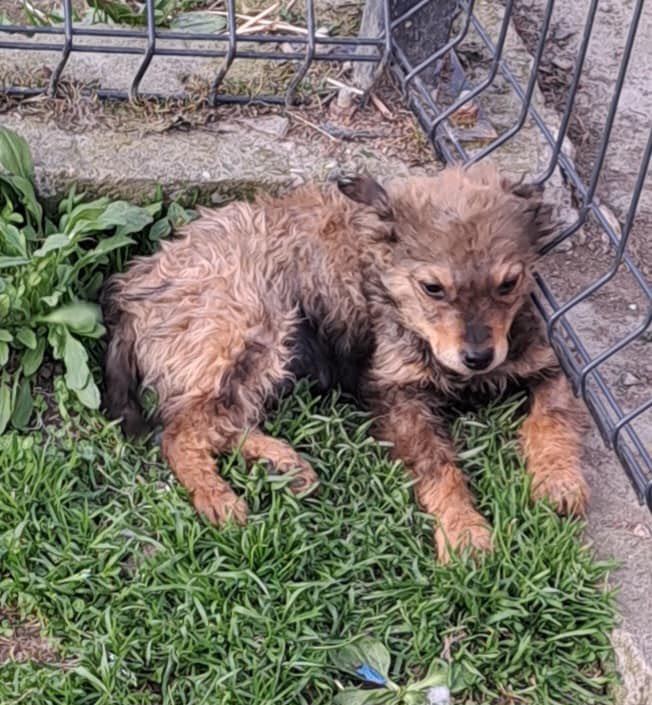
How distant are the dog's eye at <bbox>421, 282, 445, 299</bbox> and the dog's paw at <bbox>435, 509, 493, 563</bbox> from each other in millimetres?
714

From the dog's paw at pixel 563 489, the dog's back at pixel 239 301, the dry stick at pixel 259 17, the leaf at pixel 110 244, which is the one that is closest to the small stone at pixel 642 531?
the dog's paw at pixel 563 489

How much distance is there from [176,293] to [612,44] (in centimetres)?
312

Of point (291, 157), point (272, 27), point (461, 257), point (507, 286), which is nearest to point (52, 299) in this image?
point (291, 157)

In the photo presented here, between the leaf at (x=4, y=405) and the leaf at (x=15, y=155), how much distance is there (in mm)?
862

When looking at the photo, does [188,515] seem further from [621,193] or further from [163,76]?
[621,193]

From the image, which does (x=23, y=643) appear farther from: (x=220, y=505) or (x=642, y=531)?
(x=642, y=531)

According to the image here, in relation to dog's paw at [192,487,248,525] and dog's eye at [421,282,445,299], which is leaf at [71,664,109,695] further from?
dog's eye at [421,282,445,299]

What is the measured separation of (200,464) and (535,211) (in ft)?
4.71

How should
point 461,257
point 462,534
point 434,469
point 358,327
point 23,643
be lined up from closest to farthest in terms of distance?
point 23,643
point 462,534
point 461,257
point 434,469
point 358,327

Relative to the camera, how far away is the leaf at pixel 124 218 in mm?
4719

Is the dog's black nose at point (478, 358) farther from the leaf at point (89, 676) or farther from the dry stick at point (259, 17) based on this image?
the dry stick at point (259, 17)

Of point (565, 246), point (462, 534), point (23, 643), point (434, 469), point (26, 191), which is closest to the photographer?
point (23, 643)

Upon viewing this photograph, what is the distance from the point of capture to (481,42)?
5980 millimetres

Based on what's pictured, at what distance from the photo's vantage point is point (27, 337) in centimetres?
454
